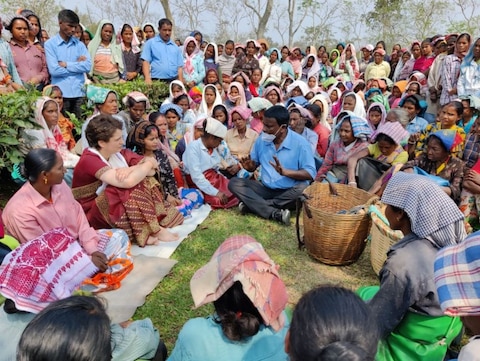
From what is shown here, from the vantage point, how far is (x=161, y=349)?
2.30 m

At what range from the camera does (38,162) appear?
2.81 metres

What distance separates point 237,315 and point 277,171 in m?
3.16

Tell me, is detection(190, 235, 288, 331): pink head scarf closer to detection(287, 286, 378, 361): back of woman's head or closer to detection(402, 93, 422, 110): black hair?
detection(287, 286, 378, 361): back of woman's head

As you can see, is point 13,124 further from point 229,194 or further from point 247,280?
point 247,280

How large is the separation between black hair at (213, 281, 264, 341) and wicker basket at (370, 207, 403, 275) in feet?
5.65

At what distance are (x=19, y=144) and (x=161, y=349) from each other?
130 inches

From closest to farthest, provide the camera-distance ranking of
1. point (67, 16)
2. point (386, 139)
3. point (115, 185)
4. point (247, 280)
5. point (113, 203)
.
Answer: point (247, 280) → point (115, 185) → point (113, 203) → point (386, 139) → point (67, 16)

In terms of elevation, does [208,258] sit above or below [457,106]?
below

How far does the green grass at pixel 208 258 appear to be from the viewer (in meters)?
2.94

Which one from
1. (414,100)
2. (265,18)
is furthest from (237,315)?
(265,18)

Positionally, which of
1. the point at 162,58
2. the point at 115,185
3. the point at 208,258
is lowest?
the point at 208,258

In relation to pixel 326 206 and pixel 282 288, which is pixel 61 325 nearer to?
pixel 282 288

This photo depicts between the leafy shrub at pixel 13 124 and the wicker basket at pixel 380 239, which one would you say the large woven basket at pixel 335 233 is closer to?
the wicker basket at pixel 380 239

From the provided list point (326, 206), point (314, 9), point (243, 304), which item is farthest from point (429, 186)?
point (314, 9)
